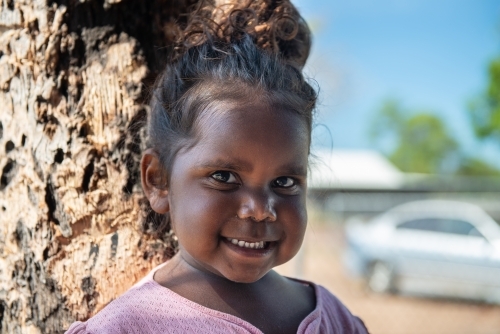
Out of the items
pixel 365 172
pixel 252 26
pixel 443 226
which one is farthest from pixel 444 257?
pixel 365 172

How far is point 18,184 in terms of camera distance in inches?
67.1

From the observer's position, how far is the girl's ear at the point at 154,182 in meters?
1.60

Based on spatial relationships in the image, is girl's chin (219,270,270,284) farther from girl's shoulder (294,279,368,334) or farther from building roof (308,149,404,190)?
building roof (308,149,404,190)

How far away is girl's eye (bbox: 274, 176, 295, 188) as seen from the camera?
1.49m

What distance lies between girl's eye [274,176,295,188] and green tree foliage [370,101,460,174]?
3434 cm

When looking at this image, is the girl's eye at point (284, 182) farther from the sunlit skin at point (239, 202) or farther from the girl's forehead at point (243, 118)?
the girl's forehead at point (243, 118)

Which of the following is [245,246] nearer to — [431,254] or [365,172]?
[431,254]

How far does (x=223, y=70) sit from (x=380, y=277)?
291 inches

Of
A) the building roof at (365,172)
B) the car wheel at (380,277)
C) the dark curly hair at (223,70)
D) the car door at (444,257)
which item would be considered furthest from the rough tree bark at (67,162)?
the building roof at (365,172)

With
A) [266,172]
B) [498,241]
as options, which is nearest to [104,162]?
[266,172]

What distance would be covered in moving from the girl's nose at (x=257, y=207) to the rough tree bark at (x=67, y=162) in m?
0.51

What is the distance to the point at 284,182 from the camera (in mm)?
1506

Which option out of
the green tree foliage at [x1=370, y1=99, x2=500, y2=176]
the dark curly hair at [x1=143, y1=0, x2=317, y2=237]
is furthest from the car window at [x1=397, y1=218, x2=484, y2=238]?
the green tree foliage at [x1=370, y1=99, x2=500, y2=176]

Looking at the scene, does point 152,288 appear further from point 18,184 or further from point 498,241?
point 498,241
